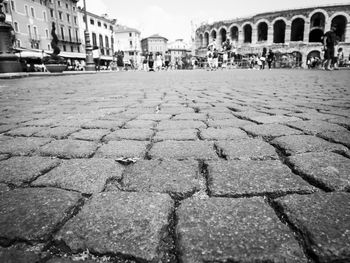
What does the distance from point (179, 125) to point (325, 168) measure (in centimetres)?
135

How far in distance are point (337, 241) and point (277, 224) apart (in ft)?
0.61

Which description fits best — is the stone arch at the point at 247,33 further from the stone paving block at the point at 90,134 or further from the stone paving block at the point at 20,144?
the stone paving block at the point at 20,144

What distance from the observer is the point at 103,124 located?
8.18 ft

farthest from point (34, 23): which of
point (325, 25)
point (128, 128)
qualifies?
point (128, 128)

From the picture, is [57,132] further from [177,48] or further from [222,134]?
[177,48]

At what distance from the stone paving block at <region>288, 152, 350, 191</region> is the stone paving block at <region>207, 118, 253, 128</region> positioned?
86 centimetres

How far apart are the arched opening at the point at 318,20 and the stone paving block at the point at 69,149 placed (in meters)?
38.9

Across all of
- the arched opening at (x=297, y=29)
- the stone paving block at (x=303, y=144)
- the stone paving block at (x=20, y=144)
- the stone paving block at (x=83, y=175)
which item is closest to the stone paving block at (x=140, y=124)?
the stone paving block at (x=20, y=144)

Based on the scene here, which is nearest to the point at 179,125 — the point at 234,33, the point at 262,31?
the point at 262,31

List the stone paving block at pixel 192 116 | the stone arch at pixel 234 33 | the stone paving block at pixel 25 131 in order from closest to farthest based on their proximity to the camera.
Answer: the stone paving block at pixel 25 131
the stone paving block at pixel 192 116
the stone arch at pixel 234 33

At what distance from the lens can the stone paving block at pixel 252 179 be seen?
1.13m

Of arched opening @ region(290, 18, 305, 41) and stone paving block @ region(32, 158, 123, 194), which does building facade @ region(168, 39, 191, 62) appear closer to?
arched opening @ region(290, 18, 305, 41)

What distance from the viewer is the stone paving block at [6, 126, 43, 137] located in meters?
2.20

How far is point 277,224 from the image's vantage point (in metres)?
0.90
